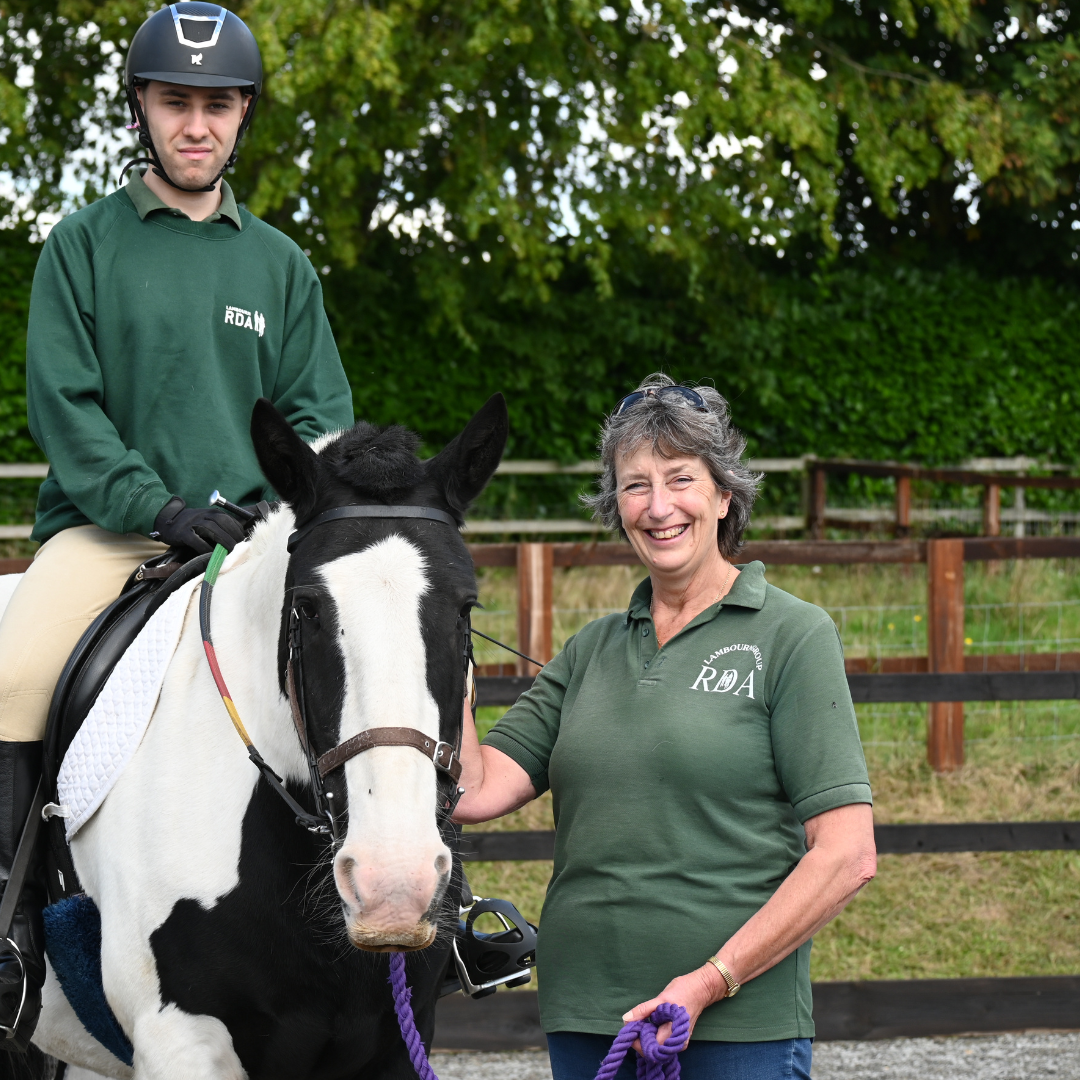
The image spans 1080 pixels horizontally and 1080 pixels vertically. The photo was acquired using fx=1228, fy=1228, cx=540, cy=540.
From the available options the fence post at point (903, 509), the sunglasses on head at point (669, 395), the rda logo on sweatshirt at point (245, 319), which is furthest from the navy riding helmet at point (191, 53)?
the fence post at point (903, 509)

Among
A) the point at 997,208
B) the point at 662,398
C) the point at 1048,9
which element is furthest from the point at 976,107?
the point at 662,398

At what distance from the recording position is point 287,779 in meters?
2.43

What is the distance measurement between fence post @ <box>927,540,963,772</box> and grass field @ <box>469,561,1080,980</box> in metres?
0.13

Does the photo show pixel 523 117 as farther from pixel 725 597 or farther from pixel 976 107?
pixel 725 597

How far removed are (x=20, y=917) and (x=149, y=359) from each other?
134 centimetres

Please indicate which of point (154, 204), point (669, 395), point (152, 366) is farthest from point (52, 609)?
point (669, 395)

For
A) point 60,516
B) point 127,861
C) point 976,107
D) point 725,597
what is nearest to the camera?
point 725,597

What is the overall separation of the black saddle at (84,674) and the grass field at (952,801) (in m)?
3.15

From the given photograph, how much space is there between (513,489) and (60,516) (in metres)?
10.1

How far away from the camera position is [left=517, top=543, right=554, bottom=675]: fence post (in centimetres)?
680

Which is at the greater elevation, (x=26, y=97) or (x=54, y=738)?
(x=26, y=97)

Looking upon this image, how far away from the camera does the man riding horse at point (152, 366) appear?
9.32 ft

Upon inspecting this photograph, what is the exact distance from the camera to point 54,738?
2.85m

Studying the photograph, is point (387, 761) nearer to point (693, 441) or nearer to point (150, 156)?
point (693, 441)
